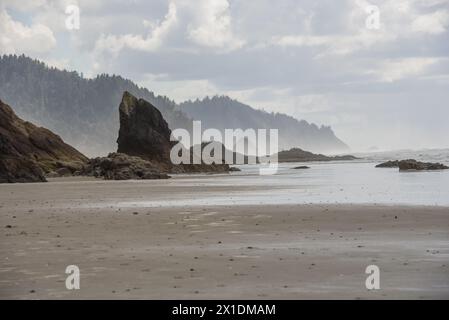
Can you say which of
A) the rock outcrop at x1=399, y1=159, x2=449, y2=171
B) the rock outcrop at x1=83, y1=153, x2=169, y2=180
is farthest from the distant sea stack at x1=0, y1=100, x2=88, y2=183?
the rock outcrop at x1=399, y1=159, x2=449, y2=171

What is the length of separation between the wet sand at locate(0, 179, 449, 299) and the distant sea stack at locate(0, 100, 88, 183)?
33.2 m

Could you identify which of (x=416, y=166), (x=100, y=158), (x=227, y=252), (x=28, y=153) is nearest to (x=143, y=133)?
(x=28, y=153)

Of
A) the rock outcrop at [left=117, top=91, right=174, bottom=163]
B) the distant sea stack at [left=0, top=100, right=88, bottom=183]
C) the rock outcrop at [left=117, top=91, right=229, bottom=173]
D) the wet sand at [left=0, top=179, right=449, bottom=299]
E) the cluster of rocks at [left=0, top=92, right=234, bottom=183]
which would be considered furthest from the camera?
the rock outcrop at [left=117, top=91, right=174, bottom=163]

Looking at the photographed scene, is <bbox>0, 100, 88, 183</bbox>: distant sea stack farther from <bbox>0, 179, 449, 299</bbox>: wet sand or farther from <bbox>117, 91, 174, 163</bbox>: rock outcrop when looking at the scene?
<bbox>0, 179, 449, 299</bbox>: wet sand

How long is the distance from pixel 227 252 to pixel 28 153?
6702cm

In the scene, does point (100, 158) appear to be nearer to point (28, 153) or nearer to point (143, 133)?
point (28, 153)

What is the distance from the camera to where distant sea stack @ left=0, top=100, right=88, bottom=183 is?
5784 cm

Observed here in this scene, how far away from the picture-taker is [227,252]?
50.2ft

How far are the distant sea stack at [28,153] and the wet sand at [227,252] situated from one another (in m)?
33.2
